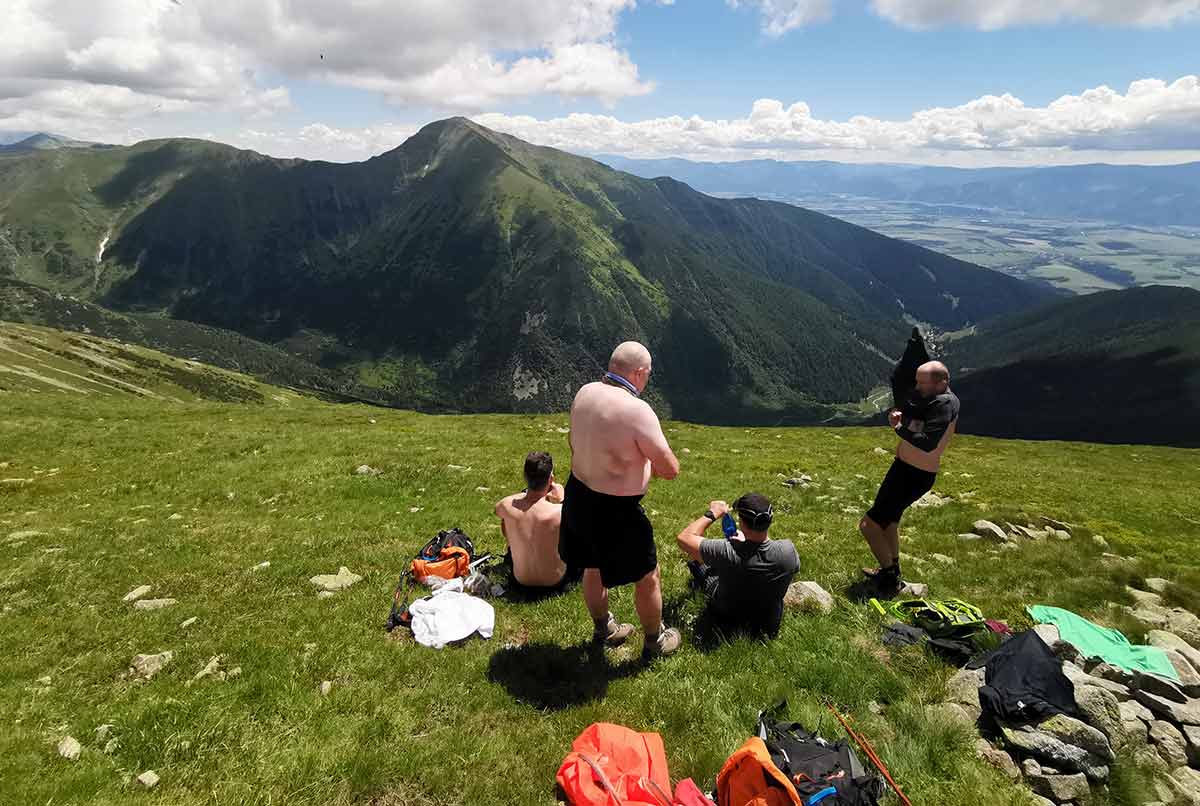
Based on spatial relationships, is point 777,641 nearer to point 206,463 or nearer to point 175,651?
point 175,651

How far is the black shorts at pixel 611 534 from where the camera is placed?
323 inches

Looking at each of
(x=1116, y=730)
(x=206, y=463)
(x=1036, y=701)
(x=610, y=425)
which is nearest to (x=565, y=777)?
(x=610, y=425)

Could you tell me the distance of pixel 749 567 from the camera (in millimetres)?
8852

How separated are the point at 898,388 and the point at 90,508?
2345cm

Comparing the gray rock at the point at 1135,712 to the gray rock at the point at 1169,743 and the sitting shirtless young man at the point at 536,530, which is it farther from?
the sitting shirtless young man at the point at 536,530

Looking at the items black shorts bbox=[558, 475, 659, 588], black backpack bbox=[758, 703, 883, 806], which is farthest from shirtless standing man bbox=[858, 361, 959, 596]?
black shorts bbox=[558, 475, 659, 588]

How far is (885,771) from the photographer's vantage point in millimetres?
6102

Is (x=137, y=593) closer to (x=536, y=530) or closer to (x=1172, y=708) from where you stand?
(x=536, y=530)

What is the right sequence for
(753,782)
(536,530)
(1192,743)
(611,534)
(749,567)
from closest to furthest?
1. (753,782)
2. (1192,743)
3. (611,534)
4. (749,567)
5. (536,530)

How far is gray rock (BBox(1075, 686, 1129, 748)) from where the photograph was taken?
642 centimetres

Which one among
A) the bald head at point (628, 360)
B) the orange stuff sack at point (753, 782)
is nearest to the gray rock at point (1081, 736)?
the orange stuff sack at point (753, 782)

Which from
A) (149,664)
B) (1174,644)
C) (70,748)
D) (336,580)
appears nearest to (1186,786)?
(1174,644)

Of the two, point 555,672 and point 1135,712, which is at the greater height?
point 1135,712

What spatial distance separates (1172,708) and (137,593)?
16858 mm
